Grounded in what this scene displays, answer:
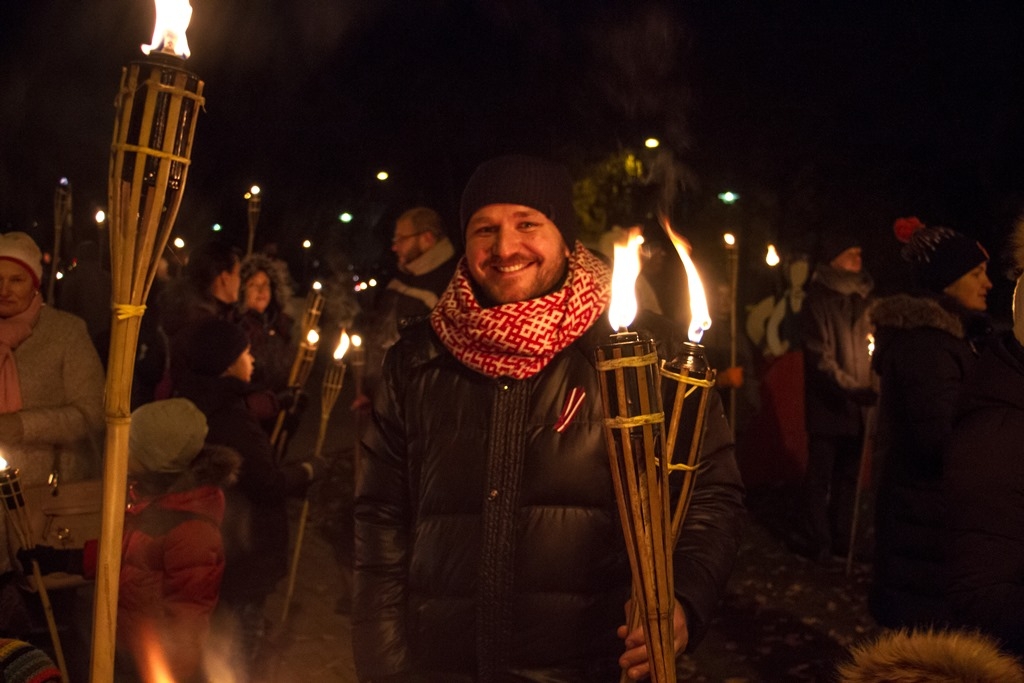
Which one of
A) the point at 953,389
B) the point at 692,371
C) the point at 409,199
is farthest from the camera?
the point at 409,199

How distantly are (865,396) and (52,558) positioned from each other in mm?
5765

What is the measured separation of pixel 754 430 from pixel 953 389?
4890mm

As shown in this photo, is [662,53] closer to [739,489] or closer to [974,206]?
[974,206]

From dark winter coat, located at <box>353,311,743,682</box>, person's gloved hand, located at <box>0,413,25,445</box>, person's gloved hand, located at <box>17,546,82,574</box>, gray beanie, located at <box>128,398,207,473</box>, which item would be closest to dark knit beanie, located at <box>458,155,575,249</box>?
dark winter coat, located at <box>353,311,743,682</box>

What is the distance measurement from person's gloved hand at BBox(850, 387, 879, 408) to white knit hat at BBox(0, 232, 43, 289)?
18.6 feet

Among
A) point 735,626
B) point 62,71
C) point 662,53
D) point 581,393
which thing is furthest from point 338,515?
point 662,53

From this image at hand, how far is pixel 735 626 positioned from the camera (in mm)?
6250

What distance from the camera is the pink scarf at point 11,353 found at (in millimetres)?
4270

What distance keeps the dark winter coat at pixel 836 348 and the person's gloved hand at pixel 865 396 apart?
0.4 inches

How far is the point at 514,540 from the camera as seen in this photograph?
96.6 inches

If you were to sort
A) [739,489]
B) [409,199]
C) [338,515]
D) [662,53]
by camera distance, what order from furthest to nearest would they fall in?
[409,199]
[662,53]
[338,515]
[739,489]

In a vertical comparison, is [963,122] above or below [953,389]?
above

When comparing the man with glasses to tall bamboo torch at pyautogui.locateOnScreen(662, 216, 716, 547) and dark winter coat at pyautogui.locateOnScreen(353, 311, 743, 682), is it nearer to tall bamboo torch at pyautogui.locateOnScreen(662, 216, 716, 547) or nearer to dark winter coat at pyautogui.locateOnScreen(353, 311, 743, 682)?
dark winter coat at pyautogui.locateOnScreen(353, 311, 743, 682)

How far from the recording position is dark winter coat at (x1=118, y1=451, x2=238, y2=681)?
3652 millimetres
